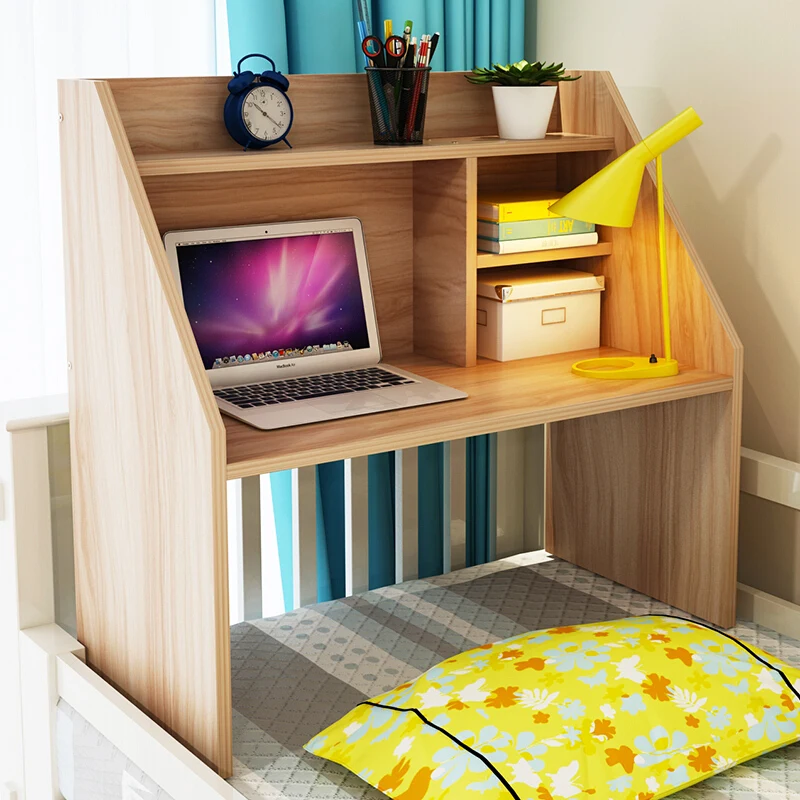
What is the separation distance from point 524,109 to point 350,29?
0.43 metres

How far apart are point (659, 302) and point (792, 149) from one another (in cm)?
31

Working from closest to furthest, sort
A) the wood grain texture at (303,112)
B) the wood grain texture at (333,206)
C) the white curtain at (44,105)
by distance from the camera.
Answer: the wood grain texture at (303,112) < the wood grain texture at (333,206) < the white curtain at (44,105)

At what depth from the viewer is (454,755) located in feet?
4.03

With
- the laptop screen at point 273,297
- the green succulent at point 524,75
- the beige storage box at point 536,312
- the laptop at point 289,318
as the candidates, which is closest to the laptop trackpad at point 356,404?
the laptop at point 289,318

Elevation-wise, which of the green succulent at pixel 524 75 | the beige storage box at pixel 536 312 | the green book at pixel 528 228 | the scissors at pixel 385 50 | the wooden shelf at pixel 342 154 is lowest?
the beige storage box at pixel 536 312

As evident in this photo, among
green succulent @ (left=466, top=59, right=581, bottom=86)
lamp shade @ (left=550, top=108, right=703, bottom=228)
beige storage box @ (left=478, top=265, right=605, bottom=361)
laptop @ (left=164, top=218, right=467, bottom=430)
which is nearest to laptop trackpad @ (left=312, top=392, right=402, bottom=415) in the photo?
laptop @ (left=164, top=218, right=467, bottom=430)

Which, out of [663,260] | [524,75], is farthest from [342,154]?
[663,260]

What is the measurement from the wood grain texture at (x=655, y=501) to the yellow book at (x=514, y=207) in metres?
0.36

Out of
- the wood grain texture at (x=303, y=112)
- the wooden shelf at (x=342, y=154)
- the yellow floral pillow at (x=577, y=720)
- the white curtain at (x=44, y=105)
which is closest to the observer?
the yellow floral pillow at (x=577, y=720)

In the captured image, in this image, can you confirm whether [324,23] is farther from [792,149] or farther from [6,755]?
[6,755]

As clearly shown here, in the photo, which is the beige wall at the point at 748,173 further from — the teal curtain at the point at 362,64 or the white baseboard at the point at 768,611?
the teal curtain at the point at 362,64

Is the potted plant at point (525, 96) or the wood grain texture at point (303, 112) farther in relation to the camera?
the potted plant at point (525, 96)

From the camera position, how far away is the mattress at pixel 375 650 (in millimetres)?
1300

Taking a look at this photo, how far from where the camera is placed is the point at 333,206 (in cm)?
177
